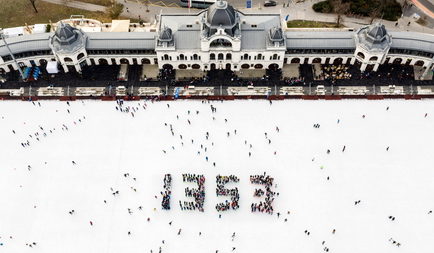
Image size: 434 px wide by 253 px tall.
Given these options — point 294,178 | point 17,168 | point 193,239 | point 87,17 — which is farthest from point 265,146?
point 87,17

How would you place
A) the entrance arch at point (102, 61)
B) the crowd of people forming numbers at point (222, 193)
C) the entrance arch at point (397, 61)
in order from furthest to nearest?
the entrance arch at point (102, 61), the entrance arch at point (397, 61), the crowd of people forming numbers at point (222, 193)

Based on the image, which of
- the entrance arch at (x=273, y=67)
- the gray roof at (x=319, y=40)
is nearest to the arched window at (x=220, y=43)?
the entrance arch at (x=273, y=67)

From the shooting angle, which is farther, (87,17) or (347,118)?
(87,17)

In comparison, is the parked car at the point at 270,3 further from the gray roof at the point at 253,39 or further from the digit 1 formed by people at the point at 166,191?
the digit 1 formed by people at the point at 166,191

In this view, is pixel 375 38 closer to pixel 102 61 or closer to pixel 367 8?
pixel 367 8

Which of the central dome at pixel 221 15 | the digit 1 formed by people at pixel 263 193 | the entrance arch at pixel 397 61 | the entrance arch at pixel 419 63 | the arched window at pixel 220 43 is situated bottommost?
the digit 1 formed by people at pixel 263 193

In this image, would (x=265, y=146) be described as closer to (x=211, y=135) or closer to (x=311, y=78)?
(x=211, y=135)

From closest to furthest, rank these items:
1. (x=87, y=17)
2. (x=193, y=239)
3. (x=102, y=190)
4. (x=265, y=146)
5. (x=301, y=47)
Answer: (x=193, y=239), (x=102, y=190), (x=265, y=146), (x=301, y=47), (x=87, y=17)
